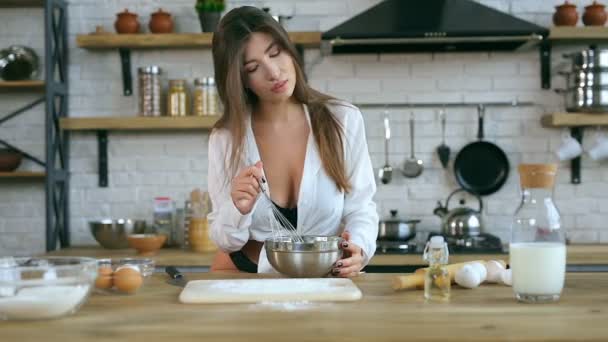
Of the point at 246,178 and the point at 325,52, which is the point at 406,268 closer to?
the point at 325,52

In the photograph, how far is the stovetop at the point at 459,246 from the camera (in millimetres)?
3822

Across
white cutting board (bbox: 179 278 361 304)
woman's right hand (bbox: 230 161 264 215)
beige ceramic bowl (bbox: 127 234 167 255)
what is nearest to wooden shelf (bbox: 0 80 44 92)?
beige ceramic bowl (bbox: 127 234 167 255)

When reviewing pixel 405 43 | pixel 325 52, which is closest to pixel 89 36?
pixel 325 52

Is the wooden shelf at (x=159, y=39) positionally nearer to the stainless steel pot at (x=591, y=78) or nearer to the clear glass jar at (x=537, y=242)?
the stainless steel pot at (x=591, y=78)

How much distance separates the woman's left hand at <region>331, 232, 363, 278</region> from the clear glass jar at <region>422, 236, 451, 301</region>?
40cm

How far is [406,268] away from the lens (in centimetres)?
374

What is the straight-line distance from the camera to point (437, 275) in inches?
67.3

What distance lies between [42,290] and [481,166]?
3.20 m

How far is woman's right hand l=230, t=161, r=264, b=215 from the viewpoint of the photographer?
2.09 metres

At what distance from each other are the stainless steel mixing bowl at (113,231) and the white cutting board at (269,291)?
7.41 ft

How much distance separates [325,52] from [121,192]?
1358 millimetres

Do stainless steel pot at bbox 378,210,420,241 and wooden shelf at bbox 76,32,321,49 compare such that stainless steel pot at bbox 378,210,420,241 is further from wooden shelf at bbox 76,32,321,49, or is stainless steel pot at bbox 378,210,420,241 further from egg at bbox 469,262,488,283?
egg at bbox 469,262,488,283

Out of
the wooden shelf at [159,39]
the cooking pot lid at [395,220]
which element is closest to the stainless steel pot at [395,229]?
the cooking pot lid at [395,220]

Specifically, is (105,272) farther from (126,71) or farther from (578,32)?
(578,32)
